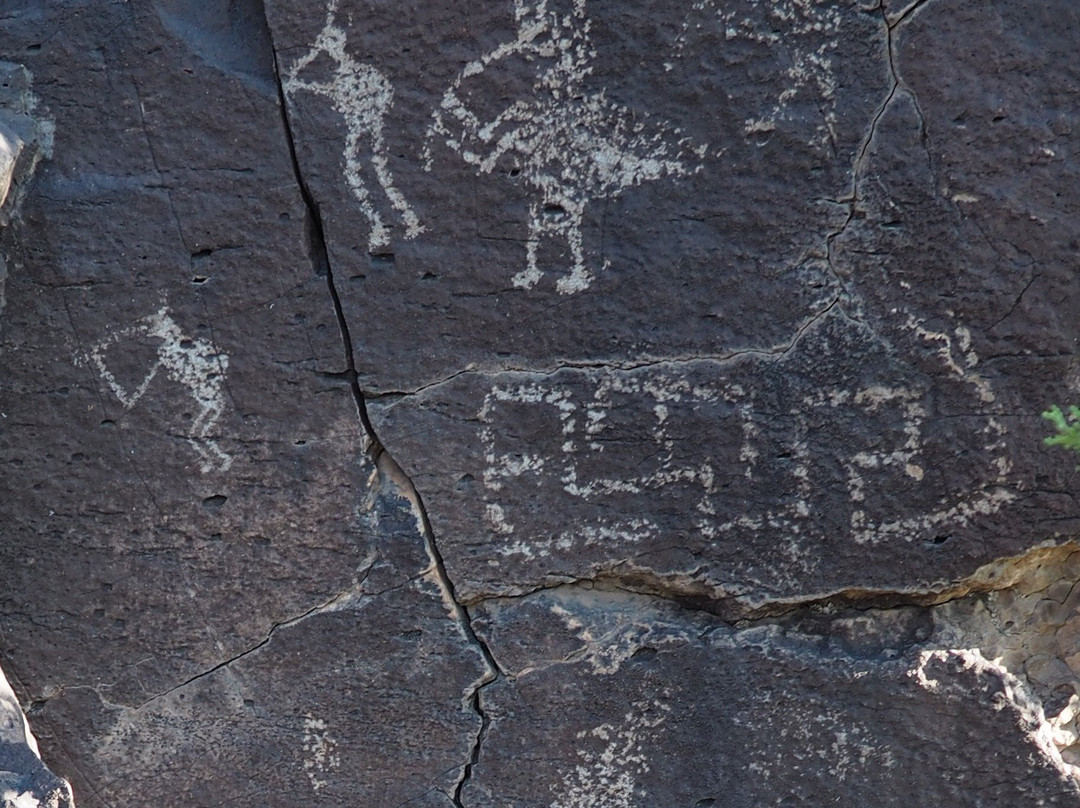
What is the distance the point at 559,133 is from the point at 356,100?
1.05ft

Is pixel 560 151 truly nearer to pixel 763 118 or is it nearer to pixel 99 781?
pixel 763 118

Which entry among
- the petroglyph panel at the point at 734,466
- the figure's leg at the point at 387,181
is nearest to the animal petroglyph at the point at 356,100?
the figure's leg at the point at 387,181

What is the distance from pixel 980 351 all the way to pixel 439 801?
3.90ft

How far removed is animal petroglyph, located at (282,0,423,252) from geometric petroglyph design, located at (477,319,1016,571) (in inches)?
14.3

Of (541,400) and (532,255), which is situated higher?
(532,255)

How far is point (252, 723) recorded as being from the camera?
66.2 inches

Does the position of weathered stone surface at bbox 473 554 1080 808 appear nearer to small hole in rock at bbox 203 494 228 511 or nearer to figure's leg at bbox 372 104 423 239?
small hole in rock at bbox 203 494 228 511

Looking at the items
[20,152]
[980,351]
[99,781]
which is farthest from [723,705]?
[20,152]

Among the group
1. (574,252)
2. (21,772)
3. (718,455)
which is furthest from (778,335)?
(21,772)

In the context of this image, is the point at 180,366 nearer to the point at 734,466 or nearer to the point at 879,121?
the point at 734,466

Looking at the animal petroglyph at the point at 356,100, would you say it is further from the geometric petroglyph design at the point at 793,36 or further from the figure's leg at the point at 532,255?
the geometric petroglyph design at the point at 793,36

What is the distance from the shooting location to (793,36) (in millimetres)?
1459

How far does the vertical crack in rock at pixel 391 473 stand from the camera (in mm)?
1537

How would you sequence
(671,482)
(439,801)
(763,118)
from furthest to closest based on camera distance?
(439,801)
(671,482)
(763,118)
